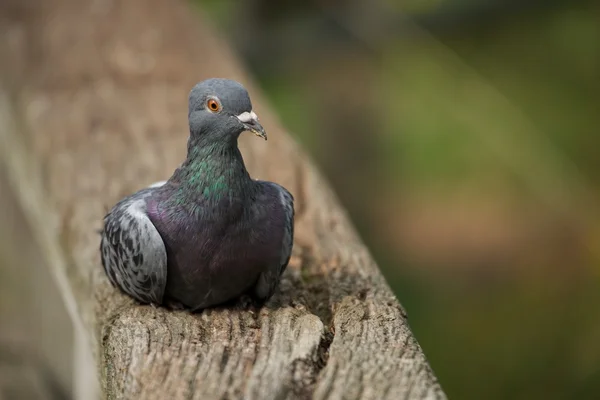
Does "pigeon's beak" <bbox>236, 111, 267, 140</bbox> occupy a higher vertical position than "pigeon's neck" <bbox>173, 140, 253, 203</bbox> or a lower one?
higher

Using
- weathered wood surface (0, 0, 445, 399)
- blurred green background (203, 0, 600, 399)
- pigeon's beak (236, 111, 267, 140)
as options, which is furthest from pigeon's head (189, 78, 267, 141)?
blurred green background (203, 0, 600, 399)

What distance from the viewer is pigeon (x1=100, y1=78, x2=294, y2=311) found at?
3080 mm

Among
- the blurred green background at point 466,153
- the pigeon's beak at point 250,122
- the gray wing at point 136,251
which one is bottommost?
the gray wing at point 136,251

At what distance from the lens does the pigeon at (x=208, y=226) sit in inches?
121

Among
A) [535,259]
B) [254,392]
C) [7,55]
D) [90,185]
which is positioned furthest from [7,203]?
[535,259]

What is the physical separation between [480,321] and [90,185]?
371cm

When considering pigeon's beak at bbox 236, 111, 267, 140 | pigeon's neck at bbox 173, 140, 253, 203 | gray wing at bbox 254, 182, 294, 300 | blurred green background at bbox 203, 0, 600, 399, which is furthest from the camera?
blurred green background at bbox 203, 0, 600, 399

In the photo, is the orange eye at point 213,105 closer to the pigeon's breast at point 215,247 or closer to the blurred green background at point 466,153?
the pigeon's breast at point 215,247

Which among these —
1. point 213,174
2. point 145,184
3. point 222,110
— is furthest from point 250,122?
point 145,184

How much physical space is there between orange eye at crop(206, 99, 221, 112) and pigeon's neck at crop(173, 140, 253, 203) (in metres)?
0.14

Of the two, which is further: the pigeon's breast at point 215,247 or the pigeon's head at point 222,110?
the pigeon's breast at point 215,247

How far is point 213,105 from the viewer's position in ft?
10.0

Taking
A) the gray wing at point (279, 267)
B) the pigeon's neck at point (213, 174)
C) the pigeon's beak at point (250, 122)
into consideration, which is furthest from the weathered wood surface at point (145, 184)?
the pigeon's beak at point (250, 122)

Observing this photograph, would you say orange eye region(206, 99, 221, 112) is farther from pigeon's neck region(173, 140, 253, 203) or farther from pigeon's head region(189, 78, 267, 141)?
pigeon's neck region(173, 140, 253, 203)
